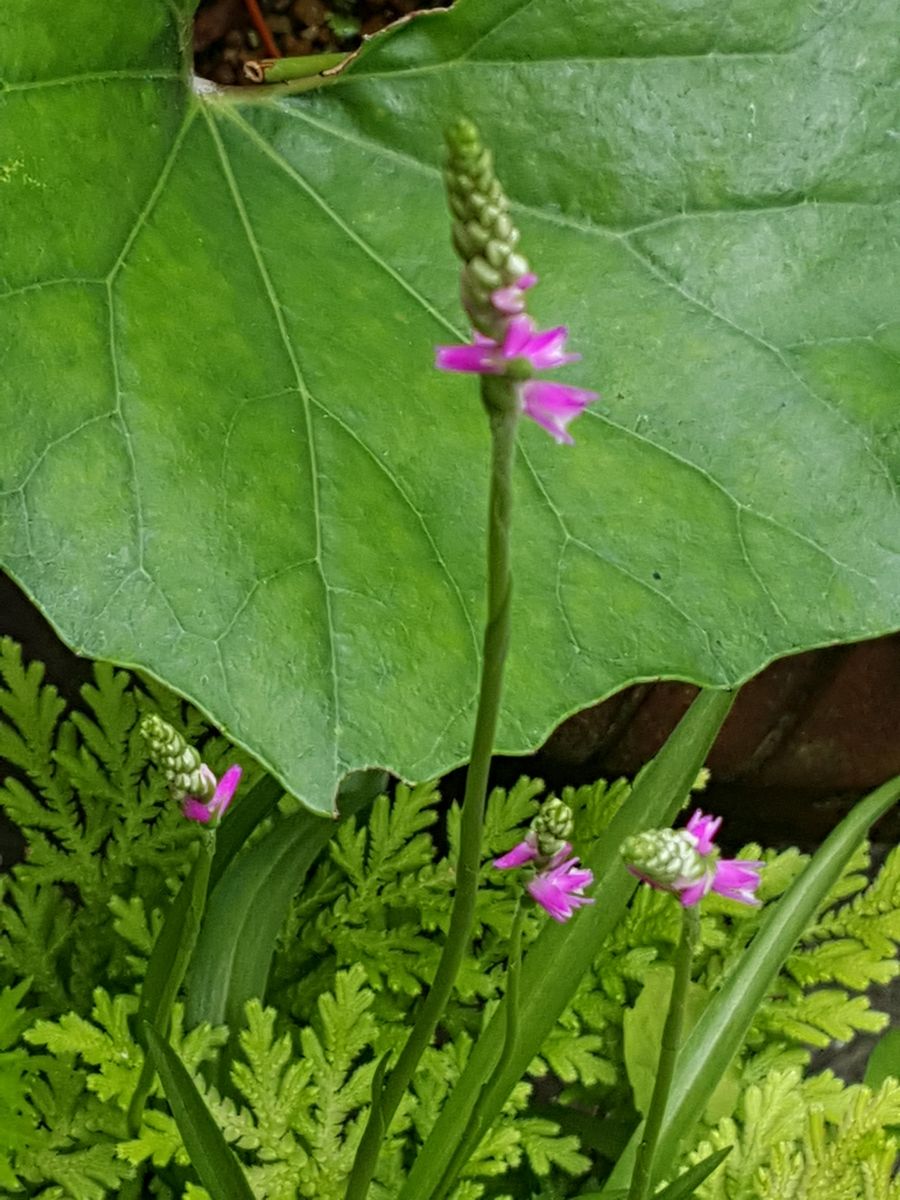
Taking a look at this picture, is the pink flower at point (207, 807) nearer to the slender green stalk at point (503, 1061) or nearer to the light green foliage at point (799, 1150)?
the slender green stalk at point (503, 1061)

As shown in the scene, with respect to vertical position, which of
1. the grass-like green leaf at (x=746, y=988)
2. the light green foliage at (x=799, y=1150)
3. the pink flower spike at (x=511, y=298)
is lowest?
the light green foliage at (x=799, y=1150)

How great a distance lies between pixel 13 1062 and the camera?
79 centimetres

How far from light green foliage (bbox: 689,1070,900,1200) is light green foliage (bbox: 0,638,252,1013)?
0.46m

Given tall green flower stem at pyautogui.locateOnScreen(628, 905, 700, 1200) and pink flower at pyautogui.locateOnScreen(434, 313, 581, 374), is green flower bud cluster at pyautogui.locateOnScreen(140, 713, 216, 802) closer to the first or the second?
tall green flower stem at pyautogui.locateOnScreen(628, 905, 700, 1200)

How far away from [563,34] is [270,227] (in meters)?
0.23

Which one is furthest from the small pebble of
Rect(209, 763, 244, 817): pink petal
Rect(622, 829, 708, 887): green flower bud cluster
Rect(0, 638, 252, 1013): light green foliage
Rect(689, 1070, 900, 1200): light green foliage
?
Rect(689, 1070, 900, 1200): light green foliage

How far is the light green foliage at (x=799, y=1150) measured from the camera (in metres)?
0.79

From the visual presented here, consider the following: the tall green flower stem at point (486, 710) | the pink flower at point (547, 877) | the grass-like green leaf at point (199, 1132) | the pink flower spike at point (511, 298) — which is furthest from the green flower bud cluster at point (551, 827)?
the pink flower spike at point (511, 298)

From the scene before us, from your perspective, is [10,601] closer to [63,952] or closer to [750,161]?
[63,952]

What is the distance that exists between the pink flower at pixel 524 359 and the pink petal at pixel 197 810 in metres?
0.35

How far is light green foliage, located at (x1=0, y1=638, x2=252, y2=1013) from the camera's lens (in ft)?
3.01

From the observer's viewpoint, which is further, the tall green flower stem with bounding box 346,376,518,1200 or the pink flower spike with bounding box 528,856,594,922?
the pink flower spike with bounding box 528,856,594,922

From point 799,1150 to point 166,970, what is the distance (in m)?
0.49

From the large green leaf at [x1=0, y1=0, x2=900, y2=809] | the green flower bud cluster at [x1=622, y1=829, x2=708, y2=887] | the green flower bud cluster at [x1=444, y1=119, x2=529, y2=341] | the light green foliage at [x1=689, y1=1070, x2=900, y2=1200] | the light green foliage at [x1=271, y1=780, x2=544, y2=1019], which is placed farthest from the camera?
the light green foliage at [x1=271, y1=780, x2=544, y2=1019]
